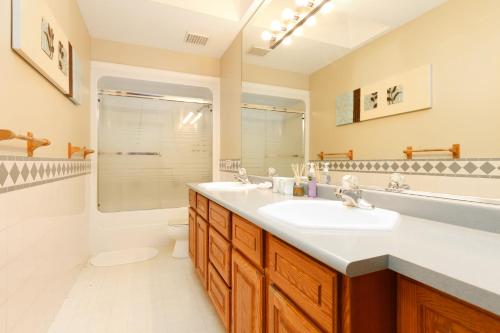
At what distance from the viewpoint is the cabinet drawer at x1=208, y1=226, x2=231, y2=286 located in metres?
1.24

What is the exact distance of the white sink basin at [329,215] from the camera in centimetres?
77

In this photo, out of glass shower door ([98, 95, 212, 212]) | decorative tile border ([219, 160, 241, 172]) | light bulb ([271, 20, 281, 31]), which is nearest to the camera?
light bulb ([271, 20, 281, 31])

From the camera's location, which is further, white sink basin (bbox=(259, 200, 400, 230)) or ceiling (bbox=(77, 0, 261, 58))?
ceiling (bbox=(77, 0, 261, 58))

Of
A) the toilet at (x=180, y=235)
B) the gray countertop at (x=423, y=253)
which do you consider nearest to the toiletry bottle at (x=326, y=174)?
the gray countertop at (x=423, y=253)

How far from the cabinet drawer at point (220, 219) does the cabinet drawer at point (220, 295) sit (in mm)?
272

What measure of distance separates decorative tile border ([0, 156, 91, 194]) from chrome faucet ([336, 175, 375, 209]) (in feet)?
4.54

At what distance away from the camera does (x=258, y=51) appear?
224 centimetres

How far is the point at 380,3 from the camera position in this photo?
113cm

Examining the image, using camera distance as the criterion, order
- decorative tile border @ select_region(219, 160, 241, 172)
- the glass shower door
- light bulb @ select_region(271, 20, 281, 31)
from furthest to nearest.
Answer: the glass shower door → decorative tile border @ select_region(219, 160, 241, 172) → light bulb @ select_region(271, 20, 281, 31)

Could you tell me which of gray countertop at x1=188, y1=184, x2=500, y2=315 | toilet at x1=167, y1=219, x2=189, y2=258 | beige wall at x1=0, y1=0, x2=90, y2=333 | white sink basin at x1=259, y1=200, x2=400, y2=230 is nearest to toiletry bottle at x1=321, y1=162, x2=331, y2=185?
white sink basin at x1=259, y1=200, x2=400, y2=230

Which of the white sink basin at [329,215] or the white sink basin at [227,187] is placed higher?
the white sink basin at [227,187]

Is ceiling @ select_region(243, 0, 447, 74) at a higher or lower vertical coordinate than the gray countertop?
higher

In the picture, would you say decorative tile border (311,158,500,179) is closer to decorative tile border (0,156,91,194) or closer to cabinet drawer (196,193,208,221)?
cabinet drawer (196,193,208,221)

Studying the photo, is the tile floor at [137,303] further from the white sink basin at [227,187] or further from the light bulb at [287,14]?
the light bulb at [287,14]
